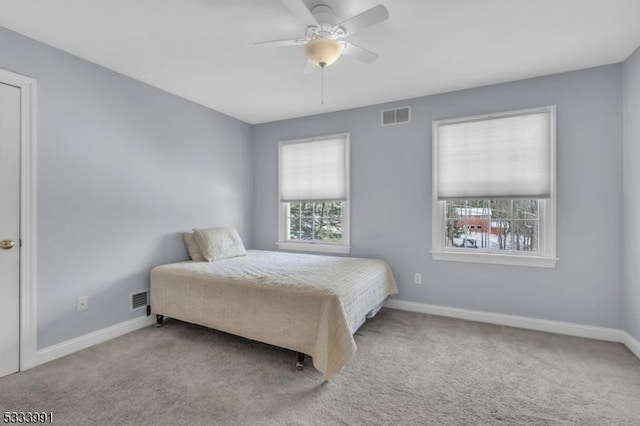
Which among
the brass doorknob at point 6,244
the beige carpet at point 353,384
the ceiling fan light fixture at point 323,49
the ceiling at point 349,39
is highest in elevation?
the ceiling at point 349,39

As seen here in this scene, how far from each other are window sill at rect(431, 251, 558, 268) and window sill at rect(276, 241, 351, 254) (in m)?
1.12

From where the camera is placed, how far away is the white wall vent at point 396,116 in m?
3.57

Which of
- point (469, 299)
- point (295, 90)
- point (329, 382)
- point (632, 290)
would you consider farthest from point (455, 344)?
point (295, 90)

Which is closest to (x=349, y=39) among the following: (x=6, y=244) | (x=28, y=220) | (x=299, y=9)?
(x=299, y=9)

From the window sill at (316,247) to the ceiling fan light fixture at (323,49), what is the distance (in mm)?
2441

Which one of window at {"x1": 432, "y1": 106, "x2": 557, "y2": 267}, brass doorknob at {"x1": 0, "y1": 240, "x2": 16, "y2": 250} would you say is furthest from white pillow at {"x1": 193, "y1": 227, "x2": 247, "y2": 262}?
window at {"x1": 432, "y1": 106, "x2": 557, "y2": 267}

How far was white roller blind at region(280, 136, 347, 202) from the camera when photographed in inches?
157

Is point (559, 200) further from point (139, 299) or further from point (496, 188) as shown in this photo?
point (139, 299)

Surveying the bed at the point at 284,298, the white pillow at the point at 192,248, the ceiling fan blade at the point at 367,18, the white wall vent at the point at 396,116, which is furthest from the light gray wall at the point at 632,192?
the white pillow at the point at 192,248

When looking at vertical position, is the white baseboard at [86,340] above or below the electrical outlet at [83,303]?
below

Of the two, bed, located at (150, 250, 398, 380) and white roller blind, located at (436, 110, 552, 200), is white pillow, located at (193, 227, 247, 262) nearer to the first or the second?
bed, located at (150, 250, 398, 380)

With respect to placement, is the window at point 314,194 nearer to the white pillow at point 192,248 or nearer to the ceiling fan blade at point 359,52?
the white pillow at point 192,248

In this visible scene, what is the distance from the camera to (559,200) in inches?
114

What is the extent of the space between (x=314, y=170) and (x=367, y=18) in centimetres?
250
